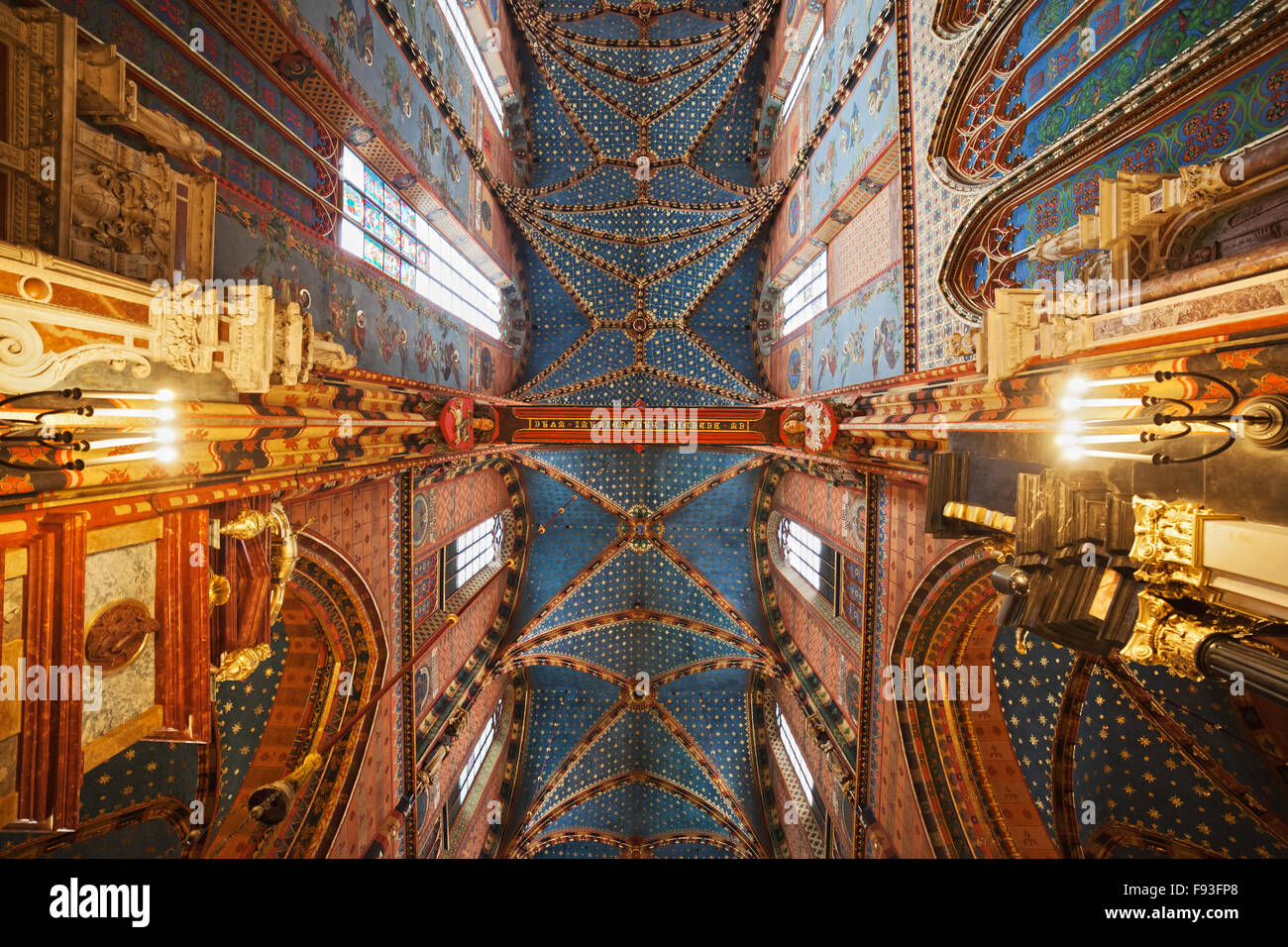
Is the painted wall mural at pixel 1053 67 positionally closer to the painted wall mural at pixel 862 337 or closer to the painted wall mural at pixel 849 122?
the painted wall mural at pixel 849 122

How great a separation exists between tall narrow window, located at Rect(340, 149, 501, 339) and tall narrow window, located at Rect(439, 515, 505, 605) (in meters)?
4.89

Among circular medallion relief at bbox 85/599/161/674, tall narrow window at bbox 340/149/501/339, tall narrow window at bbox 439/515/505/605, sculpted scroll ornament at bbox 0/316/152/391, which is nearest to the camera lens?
sculpted scroll ornament at bbox 0/316/152/391

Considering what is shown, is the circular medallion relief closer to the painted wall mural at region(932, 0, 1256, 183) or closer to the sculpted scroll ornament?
the sculpted scroll ornament

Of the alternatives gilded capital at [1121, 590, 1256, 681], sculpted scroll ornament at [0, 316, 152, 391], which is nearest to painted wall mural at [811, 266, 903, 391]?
gilded capital at [1121, 590, 1256, 681]

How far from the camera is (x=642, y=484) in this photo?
13.5 metres

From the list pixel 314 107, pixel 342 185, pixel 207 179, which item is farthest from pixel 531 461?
pixel 207 179

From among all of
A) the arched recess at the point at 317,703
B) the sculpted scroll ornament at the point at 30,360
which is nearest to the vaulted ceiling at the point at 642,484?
the arched recess at the point at 317,703

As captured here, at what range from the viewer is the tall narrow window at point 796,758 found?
10594mm

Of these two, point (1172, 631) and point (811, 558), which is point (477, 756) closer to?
point (811, 558)

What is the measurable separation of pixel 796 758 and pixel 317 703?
31.5ft

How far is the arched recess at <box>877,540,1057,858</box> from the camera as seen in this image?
6949mm

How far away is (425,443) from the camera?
721 cm

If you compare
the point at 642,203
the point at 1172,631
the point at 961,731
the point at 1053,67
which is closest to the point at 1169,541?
the point at 1172,631

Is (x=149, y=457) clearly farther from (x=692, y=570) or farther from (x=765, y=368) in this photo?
(x=765, y=368)
